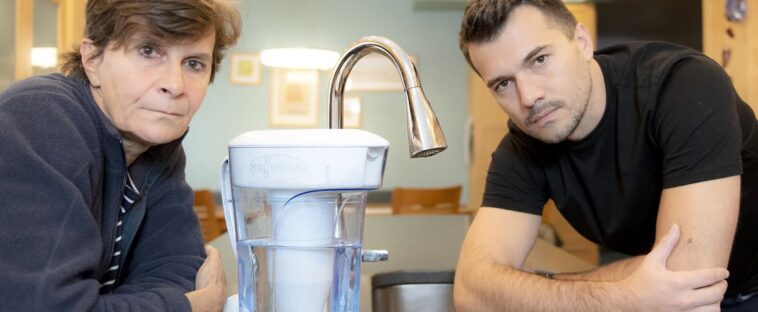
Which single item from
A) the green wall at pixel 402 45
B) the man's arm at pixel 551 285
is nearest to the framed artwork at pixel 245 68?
the green wall at pixel 402 45

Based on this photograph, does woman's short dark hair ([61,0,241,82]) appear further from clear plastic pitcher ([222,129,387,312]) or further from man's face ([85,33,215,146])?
clear plastic pitcher ([222,129,387,312])

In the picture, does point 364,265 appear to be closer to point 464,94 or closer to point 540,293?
point 540,293

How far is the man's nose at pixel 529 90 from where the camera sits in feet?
Result: 4.53

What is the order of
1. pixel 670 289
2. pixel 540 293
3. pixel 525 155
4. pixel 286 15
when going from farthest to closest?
pixel 286 15 < pixel 525 155 < pixel 540 293 < pixel 670 289

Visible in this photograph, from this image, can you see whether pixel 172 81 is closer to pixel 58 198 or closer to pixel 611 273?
pixel 58 198

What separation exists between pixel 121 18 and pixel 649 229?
3.69 feet

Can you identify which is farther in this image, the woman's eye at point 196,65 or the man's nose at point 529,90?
the man's nose at point 529,90

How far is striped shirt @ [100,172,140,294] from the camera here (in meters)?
1.10

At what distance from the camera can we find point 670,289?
1.16m

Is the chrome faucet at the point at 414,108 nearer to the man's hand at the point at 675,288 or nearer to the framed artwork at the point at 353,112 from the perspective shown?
the man's hand at the point at 675,288

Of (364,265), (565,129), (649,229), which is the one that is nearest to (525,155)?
(565,129)

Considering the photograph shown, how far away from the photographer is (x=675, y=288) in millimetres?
1153

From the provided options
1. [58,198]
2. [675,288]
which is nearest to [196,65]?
[58,198]

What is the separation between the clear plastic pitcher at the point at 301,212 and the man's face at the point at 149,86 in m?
0.14
